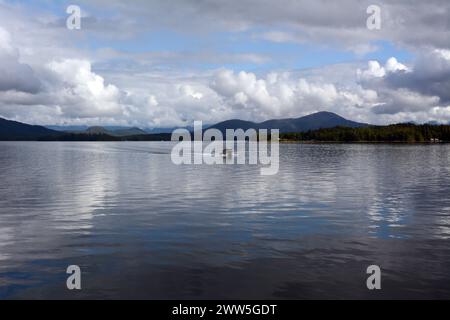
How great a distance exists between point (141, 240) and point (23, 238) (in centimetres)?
941

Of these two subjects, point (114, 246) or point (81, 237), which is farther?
point (81, 237)

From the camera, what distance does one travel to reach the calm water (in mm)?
22172

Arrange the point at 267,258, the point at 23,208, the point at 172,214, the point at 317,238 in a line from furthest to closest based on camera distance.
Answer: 1. the point at 23,208
2. the point at 172,214
3. the point at 317,238
4. the point at 267,258

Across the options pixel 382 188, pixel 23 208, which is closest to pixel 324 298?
pixel 23 208

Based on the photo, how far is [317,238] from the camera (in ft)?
107

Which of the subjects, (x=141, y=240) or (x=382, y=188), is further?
(x=382, y=188)

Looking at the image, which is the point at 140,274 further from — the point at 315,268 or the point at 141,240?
the point at 315,268

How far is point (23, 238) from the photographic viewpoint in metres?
32.9

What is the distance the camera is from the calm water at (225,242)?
22172 mm

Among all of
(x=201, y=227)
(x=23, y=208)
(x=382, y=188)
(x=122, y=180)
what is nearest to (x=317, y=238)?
(x=201, y=227)

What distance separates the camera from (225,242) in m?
31.3

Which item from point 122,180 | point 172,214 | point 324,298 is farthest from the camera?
point 122,180

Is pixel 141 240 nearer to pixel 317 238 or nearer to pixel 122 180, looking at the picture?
pixel 317 238

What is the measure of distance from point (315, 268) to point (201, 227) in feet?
45.1
